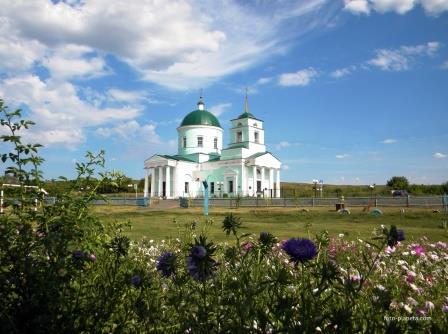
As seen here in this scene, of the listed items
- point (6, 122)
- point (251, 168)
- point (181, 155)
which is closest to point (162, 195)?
point (181, 155)

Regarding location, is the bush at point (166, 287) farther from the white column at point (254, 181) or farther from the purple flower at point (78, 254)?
the white column at point (254, 181)

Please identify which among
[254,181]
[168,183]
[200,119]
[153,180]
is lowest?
[168,183]

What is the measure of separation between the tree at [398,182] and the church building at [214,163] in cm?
1678

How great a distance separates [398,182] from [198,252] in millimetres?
60405

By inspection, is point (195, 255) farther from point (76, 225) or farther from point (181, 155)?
point (181, 155)

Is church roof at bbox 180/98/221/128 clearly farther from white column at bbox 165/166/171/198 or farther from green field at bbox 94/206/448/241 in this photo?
green field at bbox 94/206/448/241

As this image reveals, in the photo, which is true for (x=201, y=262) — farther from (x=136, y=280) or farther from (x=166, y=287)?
(x=166, y=287)

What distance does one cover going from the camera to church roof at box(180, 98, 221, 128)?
193ft

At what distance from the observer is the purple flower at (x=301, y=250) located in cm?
167

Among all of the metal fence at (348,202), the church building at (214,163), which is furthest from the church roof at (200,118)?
the metal fence at (348,202)

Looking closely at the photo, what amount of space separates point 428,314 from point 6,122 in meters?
3.44

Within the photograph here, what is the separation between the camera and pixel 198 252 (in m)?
1.77

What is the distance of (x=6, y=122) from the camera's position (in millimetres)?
3010

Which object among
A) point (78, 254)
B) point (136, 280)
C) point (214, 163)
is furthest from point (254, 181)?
point (136, 280)
